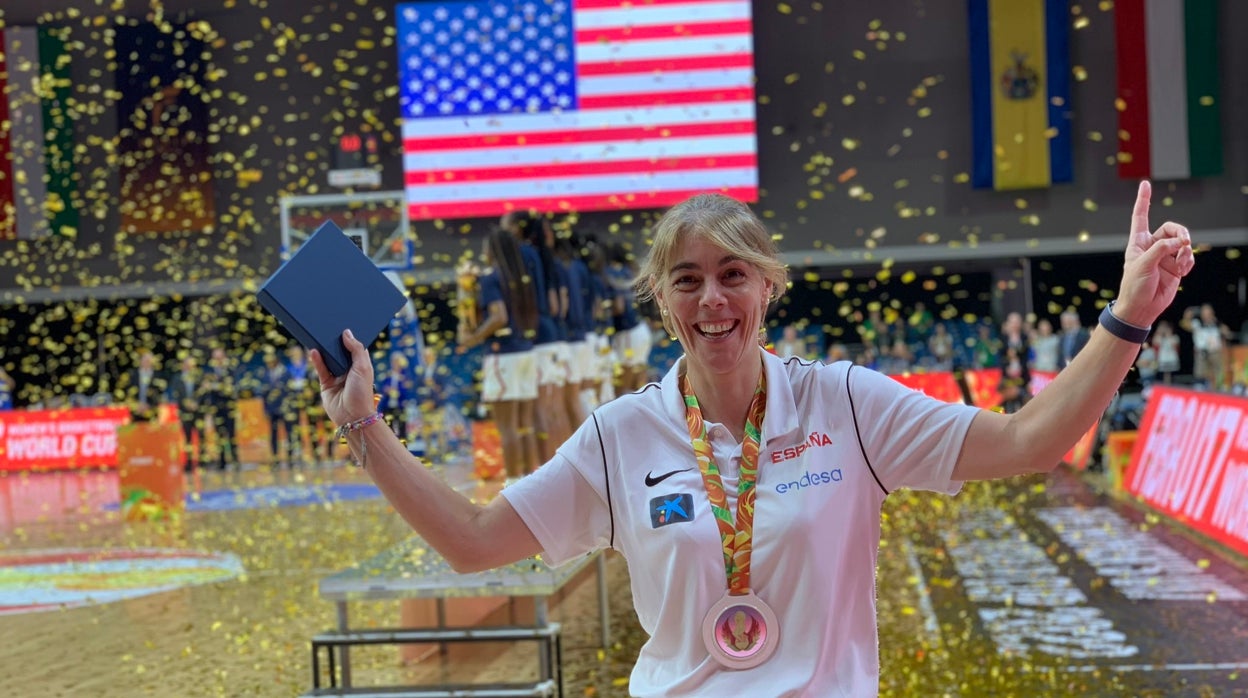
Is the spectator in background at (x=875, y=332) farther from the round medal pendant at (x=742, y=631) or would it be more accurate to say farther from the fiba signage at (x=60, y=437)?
the round medal pendant at (x=742, y=631)

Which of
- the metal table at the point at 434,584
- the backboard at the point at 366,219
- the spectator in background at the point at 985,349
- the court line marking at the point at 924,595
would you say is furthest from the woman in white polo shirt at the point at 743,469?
the spectator in background at the point at 985,349

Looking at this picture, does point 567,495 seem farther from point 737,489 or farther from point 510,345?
point 510,345

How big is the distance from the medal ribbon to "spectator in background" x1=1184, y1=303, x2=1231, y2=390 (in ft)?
49.4

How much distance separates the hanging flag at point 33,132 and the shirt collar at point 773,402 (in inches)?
893

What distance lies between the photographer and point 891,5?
22438 mm

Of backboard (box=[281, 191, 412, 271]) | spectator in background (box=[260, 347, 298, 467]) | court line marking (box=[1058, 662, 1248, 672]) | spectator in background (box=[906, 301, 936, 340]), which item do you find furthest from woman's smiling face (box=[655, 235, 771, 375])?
spectator in background (box=[906, 301, 936, 340])

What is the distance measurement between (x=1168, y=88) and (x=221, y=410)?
15.0 m

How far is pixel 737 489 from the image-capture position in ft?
7.16

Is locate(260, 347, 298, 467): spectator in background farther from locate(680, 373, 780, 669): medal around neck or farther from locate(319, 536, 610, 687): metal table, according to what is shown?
locate(680, 373, 780, 669): medal around neck

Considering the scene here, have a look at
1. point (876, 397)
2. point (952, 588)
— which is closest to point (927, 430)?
point (876, 397)

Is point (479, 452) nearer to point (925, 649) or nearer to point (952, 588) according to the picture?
point (952, 588)

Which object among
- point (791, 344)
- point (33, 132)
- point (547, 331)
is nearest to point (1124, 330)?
point (547, 331)

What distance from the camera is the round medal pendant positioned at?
2102mm

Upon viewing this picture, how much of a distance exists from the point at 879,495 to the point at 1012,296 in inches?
857
